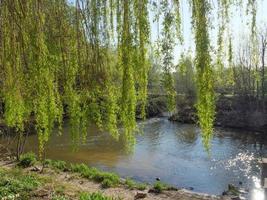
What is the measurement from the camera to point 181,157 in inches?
655

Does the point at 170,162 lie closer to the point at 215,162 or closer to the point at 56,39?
the point at 215,162

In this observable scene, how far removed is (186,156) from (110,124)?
13063mm

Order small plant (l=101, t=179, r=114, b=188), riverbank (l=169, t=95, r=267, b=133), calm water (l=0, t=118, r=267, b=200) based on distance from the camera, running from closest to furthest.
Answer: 1. small plant (l=101, t=179, r=114, b=188)
2. calm water (l=0, t=118, r=267, b=200)
3. riverbank (l=169, t=95, r=267, b=133)

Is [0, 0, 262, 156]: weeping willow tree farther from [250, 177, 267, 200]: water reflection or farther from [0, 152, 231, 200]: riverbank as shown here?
[250, 177, 267, 200]: water reflection

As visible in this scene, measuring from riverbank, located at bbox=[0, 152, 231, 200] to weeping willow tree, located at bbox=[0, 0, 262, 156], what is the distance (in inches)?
154

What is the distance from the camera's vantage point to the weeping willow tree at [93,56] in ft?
9.86

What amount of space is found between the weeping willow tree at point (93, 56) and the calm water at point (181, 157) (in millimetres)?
6065

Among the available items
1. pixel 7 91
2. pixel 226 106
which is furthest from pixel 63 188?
pixel 226 106

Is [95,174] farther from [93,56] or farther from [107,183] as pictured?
[93,56]

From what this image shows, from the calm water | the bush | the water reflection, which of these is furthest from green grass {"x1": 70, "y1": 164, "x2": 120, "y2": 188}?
the water reflection

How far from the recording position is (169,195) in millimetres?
10812

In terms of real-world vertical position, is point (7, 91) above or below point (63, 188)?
above

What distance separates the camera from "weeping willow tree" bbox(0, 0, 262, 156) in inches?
118

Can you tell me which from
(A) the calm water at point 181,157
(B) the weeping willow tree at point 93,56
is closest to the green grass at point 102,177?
(A) the calm water at point 181,157
